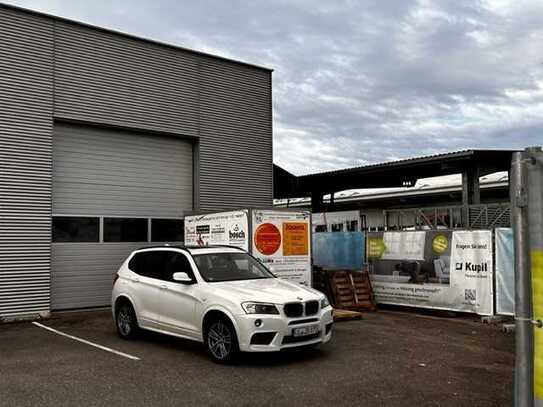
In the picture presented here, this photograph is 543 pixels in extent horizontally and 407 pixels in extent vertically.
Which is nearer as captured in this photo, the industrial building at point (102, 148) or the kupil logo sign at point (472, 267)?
the kupil logo sign at point (472, 267)

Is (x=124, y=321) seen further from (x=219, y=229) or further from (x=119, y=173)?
(x=119, y=173)

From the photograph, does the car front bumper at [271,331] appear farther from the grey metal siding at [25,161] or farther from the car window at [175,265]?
the grey metal siding at [25,161]

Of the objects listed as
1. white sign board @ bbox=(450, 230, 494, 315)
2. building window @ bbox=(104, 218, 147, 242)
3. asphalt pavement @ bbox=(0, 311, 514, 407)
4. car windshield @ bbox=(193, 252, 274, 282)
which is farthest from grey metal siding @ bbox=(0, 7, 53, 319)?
white sign board @ bbox=(450, 230, 494, 315)

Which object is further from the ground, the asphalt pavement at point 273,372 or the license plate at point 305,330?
the license plate at point 305,330

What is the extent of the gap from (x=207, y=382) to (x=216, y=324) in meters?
1.20

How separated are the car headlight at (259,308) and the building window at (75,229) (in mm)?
8087

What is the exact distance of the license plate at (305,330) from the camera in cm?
792

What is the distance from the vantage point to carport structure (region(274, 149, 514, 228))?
62.1 feet

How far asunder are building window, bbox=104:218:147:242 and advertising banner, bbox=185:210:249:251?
6.02 ft

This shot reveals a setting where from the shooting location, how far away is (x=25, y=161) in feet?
44.3

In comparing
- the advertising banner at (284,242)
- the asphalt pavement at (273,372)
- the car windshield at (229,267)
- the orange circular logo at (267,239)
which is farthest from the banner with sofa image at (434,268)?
the car windshield at (229,267)

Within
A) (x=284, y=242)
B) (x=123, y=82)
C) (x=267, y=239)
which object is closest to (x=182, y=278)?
(x=267, y=239)

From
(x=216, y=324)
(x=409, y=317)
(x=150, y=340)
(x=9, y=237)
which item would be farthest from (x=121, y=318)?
(x=409, y=317)

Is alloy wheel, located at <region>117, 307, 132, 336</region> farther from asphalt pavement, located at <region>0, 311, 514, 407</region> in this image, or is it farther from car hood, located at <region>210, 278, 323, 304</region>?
car hood, located at <region>210, 278, 323, 304</region>
